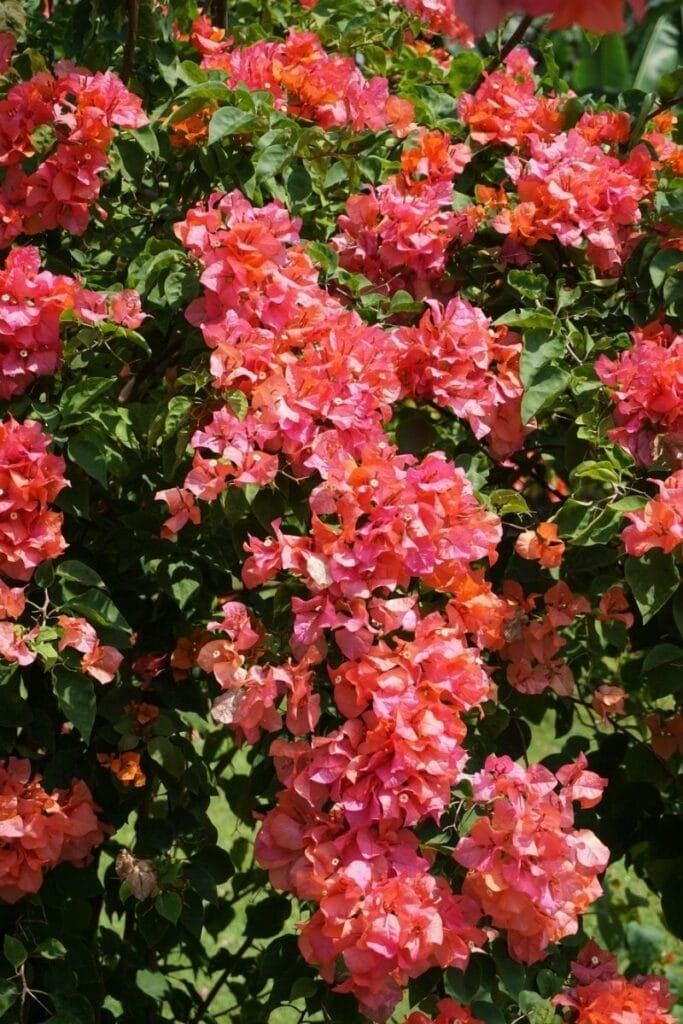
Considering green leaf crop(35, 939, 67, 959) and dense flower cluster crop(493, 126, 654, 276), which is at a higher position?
dense flower cluster crop(493, 126, 654, 276)

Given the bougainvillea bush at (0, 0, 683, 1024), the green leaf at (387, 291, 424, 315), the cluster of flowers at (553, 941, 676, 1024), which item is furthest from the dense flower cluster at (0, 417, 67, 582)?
the cluster of flowers at (553, 941, 676, 1024)

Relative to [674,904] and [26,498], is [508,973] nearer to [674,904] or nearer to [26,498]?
[674,904]

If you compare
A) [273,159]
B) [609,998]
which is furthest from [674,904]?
[273,159]

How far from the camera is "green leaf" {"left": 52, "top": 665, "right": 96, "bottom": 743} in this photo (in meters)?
1.63

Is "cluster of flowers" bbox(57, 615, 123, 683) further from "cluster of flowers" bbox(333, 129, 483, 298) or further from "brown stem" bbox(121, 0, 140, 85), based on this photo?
"brown stem" bbox(121, 0, 140, 85)

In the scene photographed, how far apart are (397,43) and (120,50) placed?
1.67 ft

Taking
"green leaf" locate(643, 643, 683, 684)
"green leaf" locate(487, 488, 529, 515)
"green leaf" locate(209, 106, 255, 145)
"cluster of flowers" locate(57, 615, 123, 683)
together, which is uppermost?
"green leaf" locate(209, 106, 255, 145)

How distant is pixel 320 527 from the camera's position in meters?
1.48

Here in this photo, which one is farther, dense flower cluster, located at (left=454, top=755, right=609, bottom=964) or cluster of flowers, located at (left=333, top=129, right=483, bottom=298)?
cluster of flowers, located at (left=333, top=129, right=483, bottom=298)

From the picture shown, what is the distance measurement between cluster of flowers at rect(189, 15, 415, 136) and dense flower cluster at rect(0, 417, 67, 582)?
716mm

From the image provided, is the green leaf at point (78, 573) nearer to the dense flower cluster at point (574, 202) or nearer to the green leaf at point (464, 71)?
the dense flower cluster at point (574, 202)

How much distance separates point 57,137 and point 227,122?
0.94 ft

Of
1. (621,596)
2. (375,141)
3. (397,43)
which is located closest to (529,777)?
(621,596)

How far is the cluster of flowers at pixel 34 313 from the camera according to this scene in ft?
5.72
